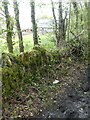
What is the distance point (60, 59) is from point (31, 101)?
3317mm

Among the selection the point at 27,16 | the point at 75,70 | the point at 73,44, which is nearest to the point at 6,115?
the point at 75,70

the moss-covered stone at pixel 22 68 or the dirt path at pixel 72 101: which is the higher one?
the moss-covered stone at pixel 22 68

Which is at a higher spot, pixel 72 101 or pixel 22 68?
pixel 22 68

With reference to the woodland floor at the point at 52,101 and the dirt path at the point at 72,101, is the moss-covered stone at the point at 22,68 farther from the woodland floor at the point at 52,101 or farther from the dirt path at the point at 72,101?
the dirt path at the point at 72,101

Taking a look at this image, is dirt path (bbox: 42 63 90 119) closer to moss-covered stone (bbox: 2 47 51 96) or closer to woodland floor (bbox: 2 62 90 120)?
woodland floor (bbox: 2 62 90 120)

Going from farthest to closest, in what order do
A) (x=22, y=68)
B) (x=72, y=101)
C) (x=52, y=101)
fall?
(x=22, y=68) → (x=72, y=101) → (x=52, y=101)

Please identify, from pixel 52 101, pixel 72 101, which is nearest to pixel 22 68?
pixel 52 101

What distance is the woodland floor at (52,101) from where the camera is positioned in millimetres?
5582

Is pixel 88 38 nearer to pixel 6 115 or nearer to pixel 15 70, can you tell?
pixel 15 70

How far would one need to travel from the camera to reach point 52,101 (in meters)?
6.34

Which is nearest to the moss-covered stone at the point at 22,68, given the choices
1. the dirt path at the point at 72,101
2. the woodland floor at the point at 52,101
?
the woodland floor at the point at 52,101

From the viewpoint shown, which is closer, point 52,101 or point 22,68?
point 52,101

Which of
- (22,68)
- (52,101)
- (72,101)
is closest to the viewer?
(52,101)

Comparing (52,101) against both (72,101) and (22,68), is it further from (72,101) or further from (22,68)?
(22,68)
